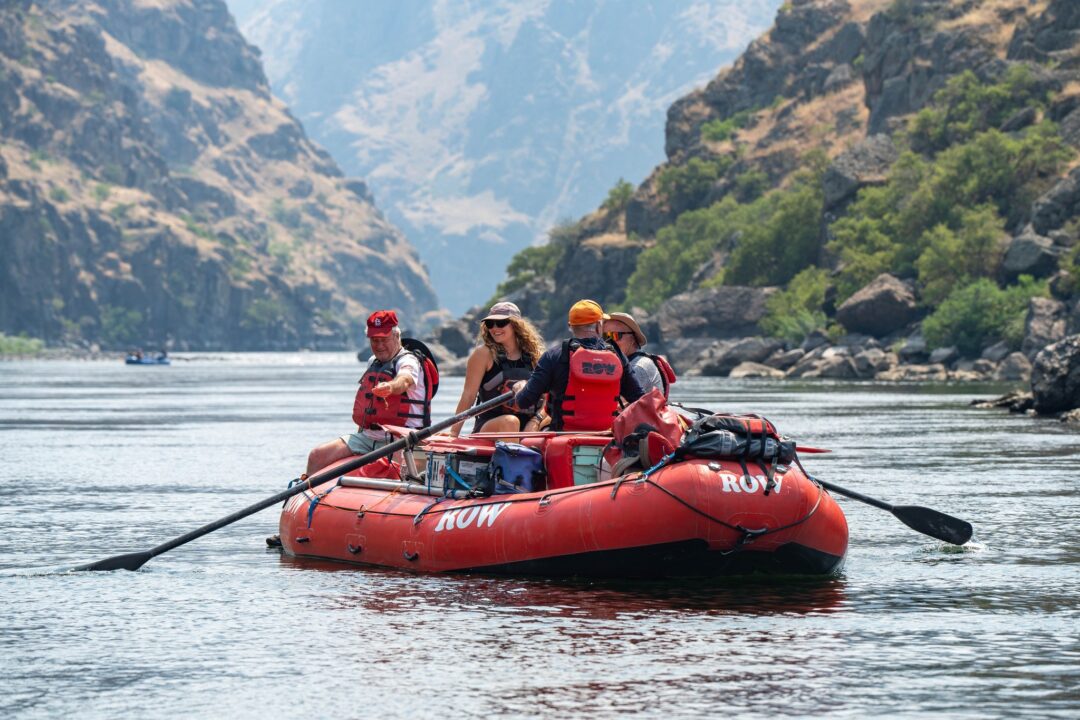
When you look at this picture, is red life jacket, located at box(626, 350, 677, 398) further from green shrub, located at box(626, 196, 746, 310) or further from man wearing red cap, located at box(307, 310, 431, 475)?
green shrub, located at box(626, 196, 746, 310)

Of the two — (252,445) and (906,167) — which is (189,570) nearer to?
(252,445)

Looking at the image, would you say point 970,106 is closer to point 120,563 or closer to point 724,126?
point 724,126

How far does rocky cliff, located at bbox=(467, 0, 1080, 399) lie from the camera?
92250mm

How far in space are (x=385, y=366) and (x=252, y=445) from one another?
2205 cm

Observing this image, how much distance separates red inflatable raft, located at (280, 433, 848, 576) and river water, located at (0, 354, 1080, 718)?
294mm

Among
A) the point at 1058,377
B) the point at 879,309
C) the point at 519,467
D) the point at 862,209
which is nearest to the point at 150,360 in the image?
the point at 862,209

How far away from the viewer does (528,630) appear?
1428 cm

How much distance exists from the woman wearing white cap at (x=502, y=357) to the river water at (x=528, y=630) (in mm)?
2184

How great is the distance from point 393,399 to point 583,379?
321 cm

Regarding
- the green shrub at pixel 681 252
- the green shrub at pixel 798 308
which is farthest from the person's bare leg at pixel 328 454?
the green shrub at pixel 681 252

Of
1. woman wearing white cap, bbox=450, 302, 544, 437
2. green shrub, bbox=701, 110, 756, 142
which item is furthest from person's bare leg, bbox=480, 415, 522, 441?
green shrub, bbox=701, 110, 756, 142

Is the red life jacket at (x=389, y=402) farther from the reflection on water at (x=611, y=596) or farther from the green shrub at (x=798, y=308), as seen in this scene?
the green shrub at (x=798, y=308)

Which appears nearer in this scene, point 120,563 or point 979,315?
point 120,563

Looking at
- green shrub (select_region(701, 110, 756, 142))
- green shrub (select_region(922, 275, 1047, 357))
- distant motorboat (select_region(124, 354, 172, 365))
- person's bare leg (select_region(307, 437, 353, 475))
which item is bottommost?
person's bare leg (select_region(307, 437, 353, 475))
